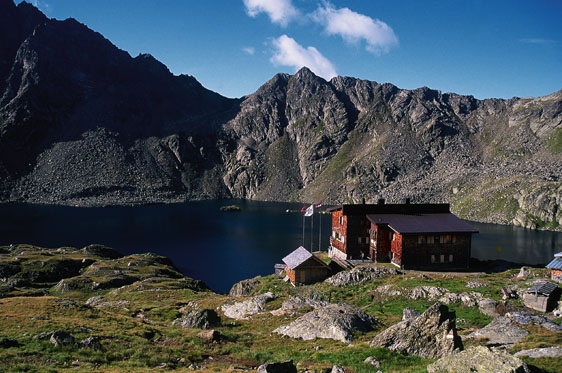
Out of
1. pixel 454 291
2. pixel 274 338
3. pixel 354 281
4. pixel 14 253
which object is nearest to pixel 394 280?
pixel 354 281

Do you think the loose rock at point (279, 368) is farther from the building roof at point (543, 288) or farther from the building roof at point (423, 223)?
the building roof at point (423, 223)

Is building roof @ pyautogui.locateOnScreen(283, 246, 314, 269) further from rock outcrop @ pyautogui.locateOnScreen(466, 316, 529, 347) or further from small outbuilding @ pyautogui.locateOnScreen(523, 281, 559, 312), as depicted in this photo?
rock outcrop @ pyautogui.locateOnScreen(466, 316, 529, 347)

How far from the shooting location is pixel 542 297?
1496 inches

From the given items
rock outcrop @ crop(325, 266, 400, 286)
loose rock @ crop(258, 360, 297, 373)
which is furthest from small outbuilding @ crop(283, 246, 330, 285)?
loose rock @ crop(258, 360, 297, 373)

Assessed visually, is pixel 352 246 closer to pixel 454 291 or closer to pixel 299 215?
pixel 454 291

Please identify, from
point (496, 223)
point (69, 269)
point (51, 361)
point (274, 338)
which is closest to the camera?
point (51, 361)

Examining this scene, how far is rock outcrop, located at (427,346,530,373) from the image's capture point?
52.6 feet

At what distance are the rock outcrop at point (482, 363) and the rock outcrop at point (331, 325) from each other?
1284 cm

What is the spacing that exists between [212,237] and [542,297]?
10811 cm

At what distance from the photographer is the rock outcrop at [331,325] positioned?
31.0 meters

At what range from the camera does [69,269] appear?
8275 centimetres

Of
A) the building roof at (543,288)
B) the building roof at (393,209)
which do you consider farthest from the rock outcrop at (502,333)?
the building roof at (393,209)

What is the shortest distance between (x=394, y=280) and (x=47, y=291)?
5542 cm

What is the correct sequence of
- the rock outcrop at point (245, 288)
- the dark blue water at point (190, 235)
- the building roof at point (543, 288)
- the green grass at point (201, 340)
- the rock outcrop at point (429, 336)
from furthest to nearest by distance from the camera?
the dark blue water at point (190, 235)
the rock outcrop at point (245, 288)
the building roof at point (543, 288)
the rock outcrop at point (429, 336)
the green grass at point (201, 340)
